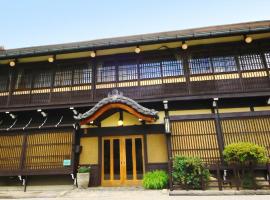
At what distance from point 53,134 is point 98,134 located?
235cm

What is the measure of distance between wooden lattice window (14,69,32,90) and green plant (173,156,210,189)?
9522mm

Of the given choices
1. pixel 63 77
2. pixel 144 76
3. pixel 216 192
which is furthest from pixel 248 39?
pixel 63 77

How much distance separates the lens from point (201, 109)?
35.8 ft

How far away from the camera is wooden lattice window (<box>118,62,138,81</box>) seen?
38.0ft

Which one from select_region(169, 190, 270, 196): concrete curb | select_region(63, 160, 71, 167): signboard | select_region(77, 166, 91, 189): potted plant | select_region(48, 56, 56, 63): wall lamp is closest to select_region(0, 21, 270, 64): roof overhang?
select_region(48, 56, 56, 63): wall lamp

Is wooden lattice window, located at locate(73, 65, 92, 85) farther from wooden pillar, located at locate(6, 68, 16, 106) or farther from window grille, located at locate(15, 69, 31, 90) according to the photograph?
wooden pillar, located at locate(6, 68, 16, 106)

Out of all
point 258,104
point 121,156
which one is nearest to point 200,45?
point 258,104

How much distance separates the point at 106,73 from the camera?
11953 mm

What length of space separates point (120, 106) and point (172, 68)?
3.62 metres

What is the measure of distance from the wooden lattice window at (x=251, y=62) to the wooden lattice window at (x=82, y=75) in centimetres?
812

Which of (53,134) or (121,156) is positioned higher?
(53,134)

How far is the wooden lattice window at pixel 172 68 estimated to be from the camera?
11.2 meters

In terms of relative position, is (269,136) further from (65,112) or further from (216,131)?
(65,112)

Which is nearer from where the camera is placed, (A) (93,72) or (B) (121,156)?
(B) (121,156)
